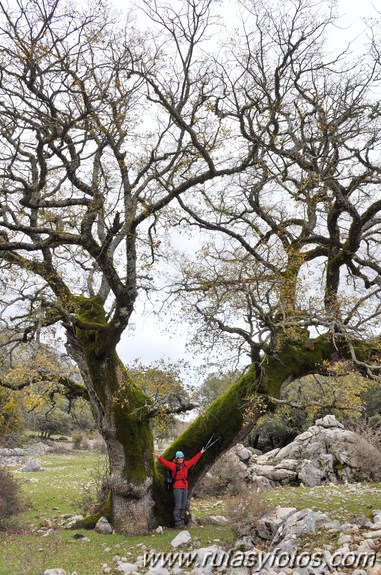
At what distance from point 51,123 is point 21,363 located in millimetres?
5595

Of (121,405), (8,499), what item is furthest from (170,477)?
(8,499)

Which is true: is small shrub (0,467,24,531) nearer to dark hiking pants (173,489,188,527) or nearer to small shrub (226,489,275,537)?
dark hiking pants (173,489,188,527)

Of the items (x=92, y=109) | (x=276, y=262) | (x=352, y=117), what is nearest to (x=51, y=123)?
(x=92, y=109)

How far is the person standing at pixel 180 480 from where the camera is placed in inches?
485

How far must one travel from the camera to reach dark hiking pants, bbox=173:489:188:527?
40.3ft

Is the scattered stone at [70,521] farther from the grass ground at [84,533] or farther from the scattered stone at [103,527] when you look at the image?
the scattered stone at [103,527]

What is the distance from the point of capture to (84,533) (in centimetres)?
1166

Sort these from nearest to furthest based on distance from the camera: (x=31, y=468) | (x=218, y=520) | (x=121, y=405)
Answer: (x=121, y=405) → (x=218, y=520) → (x=31, y=468)

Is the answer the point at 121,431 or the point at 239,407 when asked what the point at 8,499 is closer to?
the point at 121,431

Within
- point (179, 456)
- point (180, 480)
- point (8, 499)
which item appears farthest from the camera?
point (8, 499)

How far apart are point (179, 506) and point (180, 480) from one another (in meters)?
0.65

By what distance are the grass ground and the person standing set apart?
495 millimetres

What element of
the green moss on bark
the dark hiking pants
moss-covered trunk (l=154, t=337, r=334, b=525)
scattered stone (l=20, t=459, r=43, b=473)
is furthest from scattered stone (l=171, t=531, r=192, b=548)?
scattered stone (l=20, t=459, r=43, b=473)

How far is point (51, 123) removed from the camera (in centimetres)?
1018
